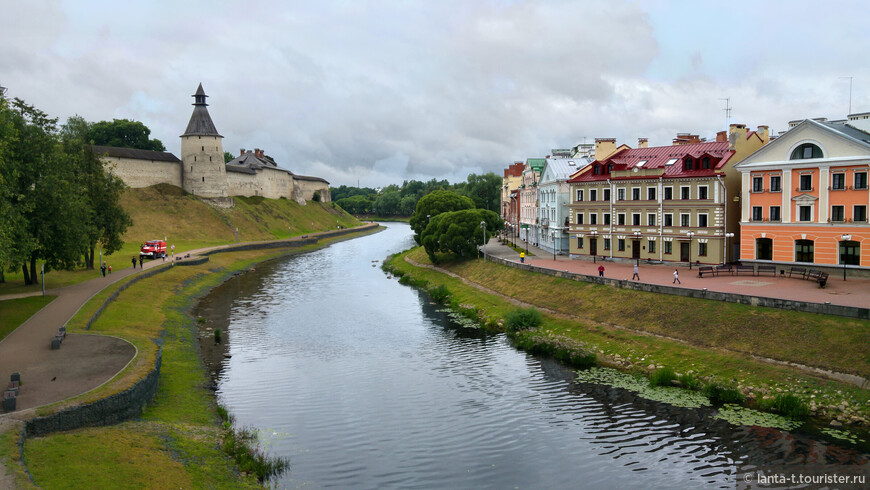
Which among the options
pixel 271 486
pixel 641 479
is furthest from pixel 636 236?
pixel 271 486

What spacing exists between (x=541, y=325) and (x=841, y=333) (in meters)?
17.0

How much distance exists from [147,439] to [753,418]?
2359 centimetres

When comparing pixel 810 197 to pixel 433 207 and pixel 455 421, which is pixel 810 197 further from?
pixel 433 207

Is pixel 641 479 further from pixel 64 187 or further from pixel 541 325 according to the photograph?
pixel 64 187

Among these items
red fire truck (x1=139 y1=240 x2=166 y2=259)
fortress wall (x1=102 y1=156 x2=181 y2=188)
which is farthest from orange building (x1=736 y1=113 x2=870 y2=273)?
fortress wall (x1=102 y1=156 x2=181 y2=188)

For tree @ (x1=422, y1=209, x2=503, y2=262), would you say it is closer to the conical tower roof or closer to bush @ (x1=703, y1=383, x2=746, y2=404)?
bush @ (x1=703, y1=383, x2=746, y2=404)

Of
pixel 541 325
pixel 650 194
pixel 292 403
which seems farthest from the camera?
pixel 650 194

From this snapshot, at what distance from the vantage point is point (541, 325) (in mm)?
40281

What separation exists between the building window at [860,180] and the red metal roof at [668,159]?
406 inches

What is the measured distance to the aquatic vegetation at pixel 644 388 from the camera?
27.0 m

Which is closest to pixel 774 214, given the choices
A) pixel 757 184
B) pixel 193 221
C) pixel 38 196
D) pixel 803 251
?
pixel 757 184

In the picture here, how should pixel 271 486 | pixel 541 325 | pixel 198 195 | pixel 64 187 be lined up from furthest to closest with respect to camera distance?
pixel 198 195
pixel 64 187
pixel 541 325
pixel 271 486

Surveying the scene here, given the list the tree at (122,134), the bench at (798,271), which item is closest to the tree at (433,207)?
the bench at (798,271)

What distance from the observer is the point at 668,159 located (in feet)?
179
